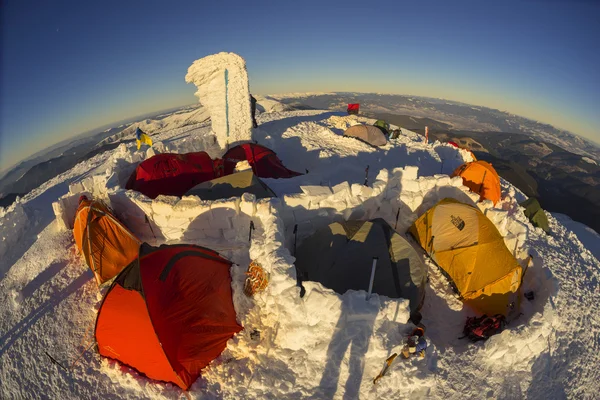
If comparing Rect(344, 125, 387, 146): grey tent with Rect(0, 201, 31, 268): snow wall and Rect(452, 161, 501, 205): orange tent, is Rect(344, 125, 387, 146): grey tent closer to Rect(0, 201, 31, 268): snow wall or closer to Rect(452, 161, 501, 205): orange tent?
Rect(452, 161, 501, 205): orange tent

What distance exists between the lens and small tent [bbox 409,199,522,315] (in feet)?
16.3

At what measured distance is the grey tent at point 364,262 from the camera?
461 centimetres

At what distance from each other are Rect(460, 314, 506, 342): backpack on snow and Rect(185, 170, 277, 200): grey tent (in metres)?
5.26

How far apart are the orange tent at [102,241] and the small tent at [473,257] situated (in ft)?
22.0

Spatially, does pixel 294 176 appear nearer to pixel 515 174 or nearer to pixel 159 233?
pixel 159 233

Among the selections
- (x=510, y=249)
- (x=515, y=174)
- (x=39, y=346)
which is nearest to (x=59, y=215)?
(x=39, y=346)

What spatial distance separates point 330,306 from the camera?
3.63 meters

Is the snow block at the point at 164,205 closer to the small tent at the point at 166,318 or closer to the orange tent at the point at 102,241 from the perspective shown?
the orange tent at the point at 102,241

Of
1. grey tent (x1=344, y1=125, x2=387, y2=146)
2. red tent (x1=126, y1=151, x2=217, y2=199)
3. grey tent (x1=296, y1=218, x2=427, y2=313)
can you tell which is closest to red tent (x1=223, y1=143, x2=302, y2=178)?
red tent (x1=126, y1=151, x2=217, y2=199)

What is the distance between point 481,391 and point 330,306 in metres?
2.33

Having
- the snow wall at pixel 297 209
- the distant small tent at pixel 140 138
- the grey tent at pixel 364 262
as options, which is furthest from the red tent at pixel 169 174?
the grey tent at pixel 364 262

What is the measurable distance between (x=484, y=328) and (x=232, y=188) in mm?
6059

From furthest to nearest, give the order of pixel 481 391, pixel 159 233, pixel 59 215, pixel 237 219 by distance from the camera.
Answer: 1. pixel 59 215
2. pixel 159 233
3. pixel 237 219
4. pixel 481 391

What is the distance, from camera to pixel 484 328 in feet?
13.9
